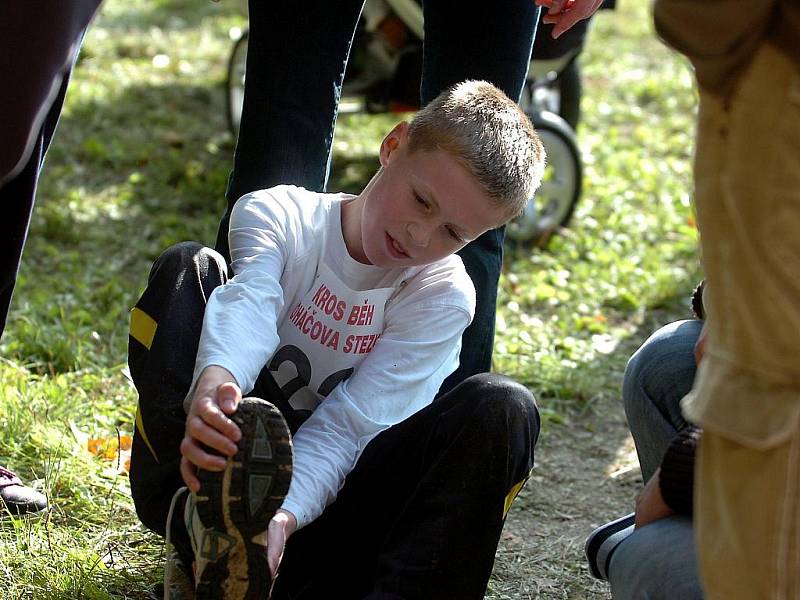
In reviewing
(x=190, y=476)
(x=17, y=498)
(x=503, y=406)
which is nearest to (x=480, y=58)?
(x=503, y=406)

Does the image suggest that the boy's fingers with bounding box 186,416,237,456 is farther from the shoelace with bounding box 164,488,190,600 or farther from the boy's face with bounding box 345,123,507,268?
the boy's face with bounding box 345,123,507,268

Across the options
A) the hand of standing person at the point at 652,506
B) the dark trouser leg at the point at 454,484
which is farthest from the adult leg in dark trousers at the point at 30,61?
the hand of standing person at the point at 652,506

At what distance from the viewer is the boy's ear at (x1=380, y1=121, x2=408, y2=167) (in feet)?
6.41

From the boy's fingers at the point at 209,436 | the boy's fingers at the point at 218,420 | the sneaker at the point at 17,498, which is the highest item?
the boy's fingers at the point at 218,420

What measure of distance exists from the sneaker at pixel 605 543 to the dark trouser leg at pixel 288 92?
858 millimetres

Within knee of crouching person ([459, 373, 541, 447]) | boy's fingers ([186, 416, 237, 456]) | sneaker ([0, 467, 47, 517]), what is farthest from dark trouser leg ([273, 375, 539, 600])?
sneaker ([0, 467, 47, 517])

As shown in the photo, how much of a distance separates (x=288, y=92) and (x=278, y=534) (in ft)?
3.04

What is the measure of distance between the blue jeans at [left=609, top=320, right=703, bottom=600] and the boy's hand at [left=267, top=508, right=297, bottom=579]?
471mm

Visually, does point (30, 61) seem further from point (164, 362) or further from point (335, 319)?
point (335, 319)

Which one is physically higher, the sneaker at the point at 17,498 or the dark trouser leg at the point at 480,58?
the dark trouser leg at the point at 480,58

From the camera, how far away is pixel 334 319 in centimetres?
191

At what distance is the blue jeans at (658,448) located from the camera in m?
1.52

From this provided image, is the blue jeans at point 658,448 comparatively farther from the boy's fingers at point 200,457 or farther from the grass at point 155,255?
the boy's fingers at point 200,457

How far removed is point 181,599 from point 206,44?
4.81 metres
